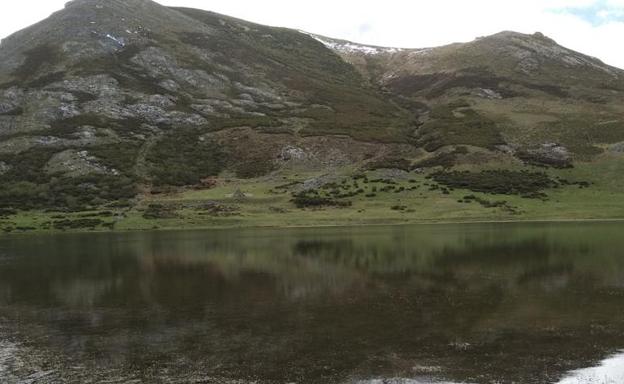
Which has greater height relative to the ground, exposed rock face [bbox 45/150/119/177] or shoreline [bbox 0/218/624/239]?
exposed rock face [bbox 45/150/119/177]

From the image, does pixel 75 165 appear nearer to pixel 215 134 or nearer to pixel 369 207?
pixel 215 134

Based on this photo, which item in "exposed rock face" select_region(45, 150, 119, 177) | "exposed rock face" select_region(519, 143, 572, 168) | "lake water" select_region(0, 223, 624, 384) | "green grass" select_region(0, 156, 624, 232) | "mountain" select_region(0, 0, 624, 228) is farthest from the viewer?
"exposed rock face" select_region(519, 143, 572, 168)

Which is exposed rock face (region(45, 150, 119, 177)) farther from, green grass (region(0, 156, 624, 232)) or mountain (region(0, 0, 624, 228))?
green grass (region(0, 156, 624, 232))

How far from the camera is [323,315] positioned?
28703 mm

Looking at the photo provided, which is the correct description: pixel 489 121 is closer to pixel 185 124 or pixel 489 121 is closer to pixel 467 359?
pixel 185 124

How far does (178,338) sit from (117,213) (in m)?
86.0

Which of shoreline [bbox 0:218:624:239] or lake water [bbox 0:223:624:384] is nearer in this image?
lake water [bbox 0:223:624:384]

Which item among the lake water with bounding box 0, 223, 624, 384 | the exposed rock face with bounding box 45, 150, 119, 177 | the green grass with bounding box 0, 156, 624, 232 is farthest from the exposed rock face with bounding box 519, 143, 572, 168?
the exposed rock face with bounding box 45, 150, 119, 177

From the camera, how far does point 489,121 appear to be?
16638 cm

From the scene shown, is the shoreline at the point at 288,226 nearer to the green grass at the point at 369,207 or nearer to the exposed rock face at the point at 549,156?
the green grass at the point at 369,207

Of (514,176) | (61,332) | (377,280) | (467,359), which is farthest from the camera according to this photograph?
(514,176)

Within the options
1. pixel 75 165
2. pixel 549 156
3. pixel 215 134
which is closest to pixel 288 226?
pixel 75 165

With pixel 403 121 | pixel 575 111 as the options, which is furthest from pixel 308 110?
pixel 575 111

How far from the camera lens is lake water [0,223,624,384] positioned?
20172 millimetres
